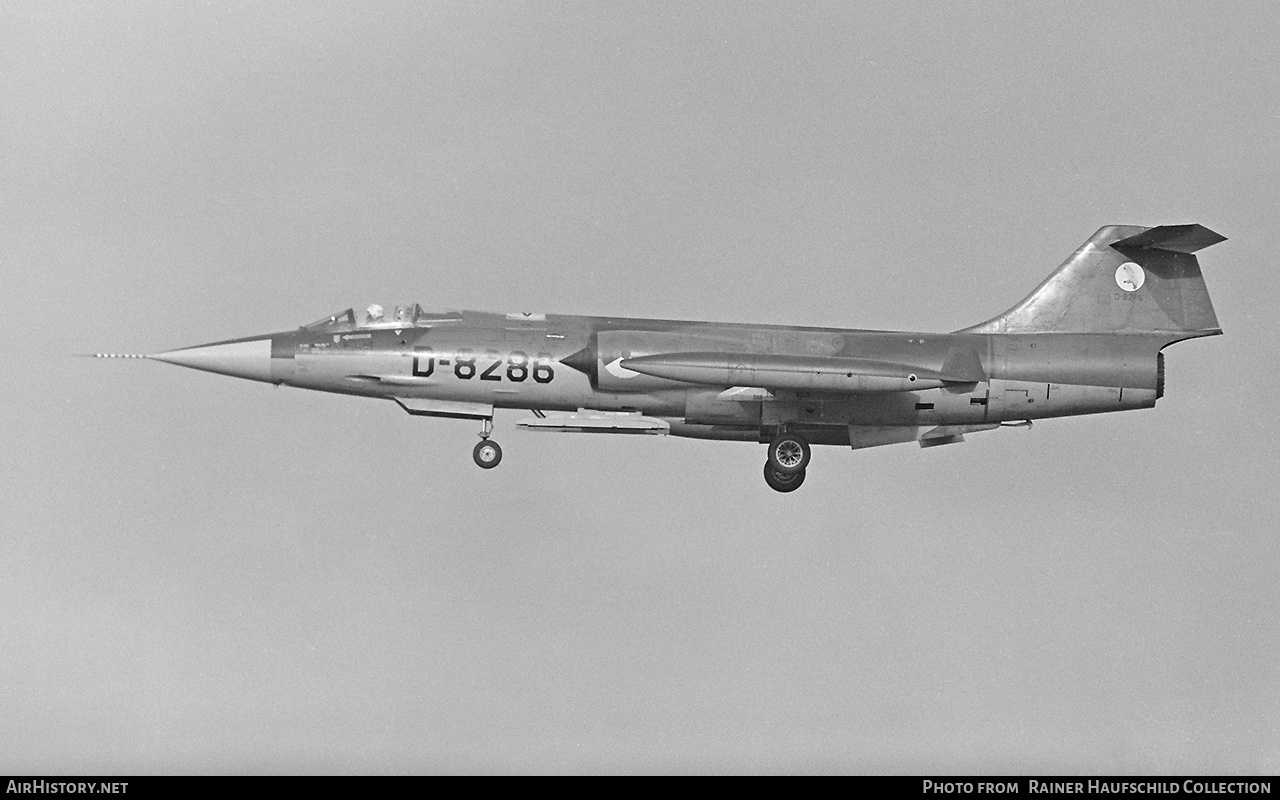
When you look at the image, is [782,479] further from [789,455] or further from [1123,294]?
[1123,294]

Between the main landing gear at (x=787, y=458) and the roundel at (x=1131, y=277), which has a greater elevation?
the roundel at (x=1131, y=277)

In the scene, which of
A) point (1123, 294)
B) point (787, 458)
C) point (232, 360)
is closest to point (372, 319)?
point (232, 360)

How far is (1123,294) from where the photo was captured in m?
35.5

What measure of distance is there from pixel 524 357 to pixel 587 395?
1.09m

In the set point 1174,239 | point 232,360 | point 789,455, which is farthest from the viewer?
point 1174,239

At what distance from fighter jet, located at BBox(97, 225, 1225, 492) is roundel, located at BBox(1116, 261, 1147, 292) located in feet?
1.55

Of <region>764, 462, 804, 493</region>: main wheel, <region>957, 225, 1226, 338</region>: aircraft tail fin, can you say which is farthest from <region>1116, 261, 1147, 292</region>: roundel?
<region>764, 462, 804, 493</region>: main wheel

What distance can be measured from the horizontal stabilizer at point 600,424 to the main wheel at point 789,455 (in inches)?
66.2

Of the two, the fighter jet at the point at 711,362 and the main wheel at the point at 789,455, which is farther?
the main wheel at the point at 789,455

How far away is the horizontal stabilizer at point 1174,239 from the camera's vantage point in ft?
113

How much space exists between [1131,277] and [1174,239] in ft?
2.98

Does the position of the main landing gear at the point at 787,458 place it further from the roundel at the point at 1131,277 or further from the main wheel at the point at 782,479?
the roundel at the point at 1131,277

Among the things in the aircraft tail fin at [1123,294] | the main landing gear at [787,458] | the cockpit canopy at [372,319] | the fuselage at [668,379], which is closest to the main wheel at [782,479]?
the main landing gear at [787,458]
